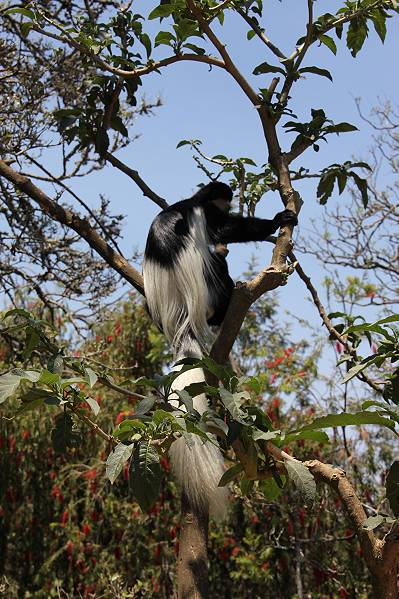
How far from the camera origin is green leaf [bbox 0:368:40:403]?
51.4 inches

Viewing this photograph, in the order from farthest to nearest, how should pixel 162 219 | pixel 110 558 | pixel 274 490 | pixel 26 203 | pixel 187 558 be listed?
pixel 110 558
pixel 26 203
pixel 162 219
pixel 187 558
pixel 274 490

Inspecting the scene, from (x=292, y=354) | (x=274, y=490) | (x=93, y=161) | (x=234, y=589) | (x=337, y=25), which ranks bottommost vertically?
(x=234, y=589)

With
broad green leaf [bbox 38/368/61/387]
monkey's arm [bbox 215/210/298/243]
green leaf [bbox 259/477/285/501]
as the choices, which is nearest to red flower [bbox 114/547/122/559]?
monkey's arm [bbox 215/210/298/243]

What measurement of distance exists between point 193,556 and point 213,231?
1819mm

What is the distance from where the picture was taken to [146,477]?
50.9 inches

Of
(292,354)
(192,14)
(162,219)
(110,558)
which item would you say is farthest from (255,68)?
(110,558)

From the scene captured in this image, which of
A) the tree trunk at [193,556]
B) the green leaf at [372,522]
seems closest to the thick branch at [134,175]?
the tree trunk at [193,556]

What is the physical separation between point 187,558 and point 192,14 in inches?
62.5

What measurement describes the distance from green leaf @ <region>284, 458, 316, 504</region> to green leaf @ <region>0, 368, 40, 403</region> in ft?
1.73

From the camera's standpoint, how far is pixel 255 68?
2379 millimetres

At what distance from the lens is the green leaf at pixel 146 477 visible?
1284mm

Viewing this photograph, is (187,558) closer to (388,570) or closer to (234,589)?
(388,570)

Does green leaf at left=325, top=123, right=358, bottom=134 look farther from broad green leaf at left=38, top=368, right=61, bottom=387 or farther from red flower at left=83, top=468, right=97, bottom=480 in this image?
red flower at left=83, top=468, right=97, bottom=480

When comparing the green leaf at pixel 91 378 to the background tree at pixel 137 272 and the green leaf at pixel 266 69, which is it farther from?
the green leaf at pixel 266 69
